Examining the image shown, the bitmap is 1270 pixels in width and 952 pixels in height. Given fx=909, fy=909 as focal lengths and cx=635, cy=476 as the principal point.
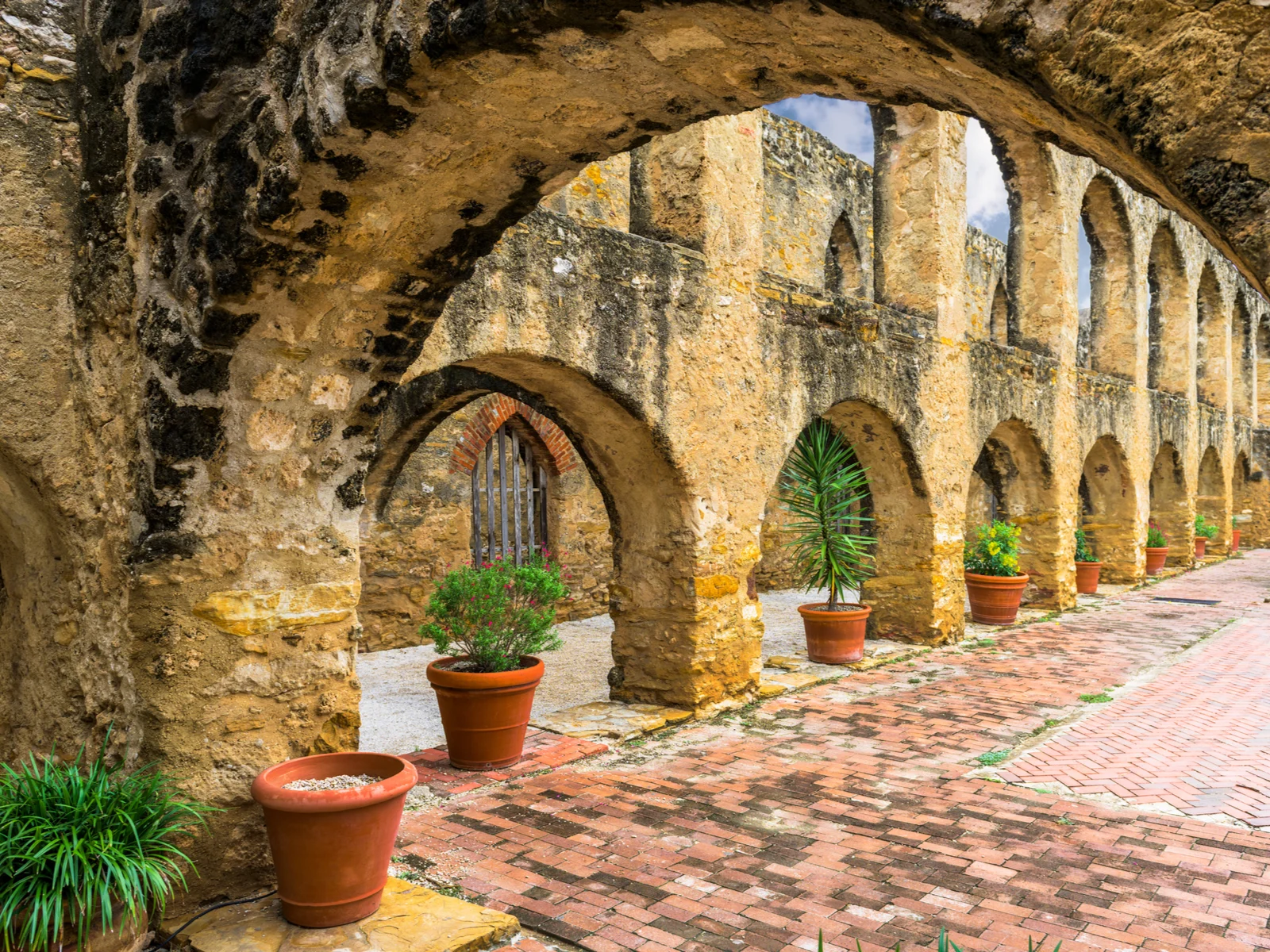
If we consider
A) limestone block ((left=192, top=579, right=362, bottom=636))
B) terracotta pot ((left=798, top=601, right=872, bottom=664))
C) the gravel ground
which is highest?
limestone block ((left=192, top=579, right=362, bottom=636))

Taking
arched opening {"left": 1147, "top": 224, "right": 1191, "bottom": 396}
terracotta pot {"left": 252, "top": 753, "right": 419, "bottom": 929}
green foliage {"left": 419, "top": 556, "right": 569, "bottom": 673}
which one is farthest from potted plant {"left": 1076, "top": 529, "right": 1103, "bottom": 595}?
terracotta pot {"left": 252, "top": 753, "right": 419, "bottom": 929}

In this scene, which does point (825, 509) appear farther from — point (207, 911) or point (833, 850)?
point (207, 911)

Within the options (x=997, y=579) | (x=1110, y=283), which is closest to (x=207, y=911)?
(x=997, y=579)

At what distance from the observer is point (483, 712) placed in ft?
14.9

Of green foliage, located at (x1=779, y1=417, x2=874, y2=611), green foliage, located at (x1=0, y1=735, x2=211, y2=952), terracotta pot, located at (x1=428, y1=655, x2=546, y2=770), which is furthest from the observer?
green foliage, located at (x1=779, y1=417, x2=874, y2=611)

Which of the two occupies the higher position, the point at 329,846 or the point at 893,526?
the point at 893,526

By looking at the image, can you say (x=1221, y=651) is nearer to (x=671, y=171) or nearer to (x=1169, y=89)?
(x=671, y=171)

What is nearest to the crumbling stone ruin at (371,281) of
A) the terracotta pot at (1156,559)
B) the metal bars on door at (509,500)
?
the metal bars on door at (509,500)

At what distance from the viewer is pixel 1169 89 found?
54.6 inches

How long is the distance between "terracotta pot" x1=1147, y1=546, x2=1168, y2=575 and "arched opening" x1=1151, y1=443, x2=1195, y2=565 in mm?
1320

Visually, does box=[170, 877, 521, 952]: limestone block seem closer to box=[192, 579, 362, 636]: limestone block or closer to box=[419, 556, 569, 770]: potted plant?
box=[192, 579, 362, 636]: limestone block

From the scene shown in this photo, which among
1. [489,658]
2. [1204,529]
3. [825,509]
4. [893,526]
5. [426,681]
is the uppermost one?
[825,509]

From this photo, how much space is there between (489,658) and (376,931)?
6.52 feet

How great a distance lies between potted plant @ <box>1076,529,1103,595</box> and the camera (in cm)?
1146
